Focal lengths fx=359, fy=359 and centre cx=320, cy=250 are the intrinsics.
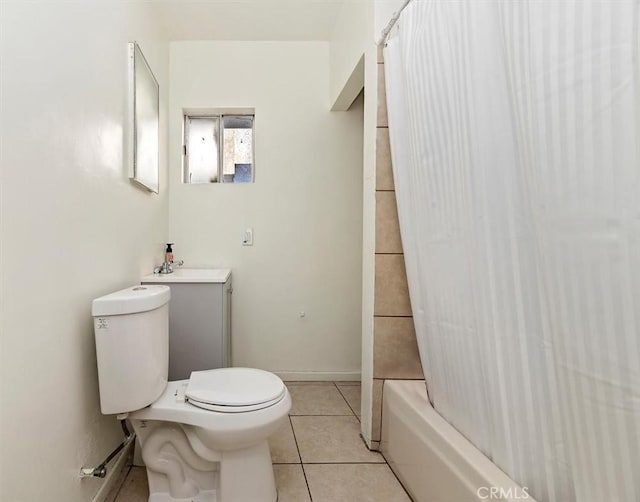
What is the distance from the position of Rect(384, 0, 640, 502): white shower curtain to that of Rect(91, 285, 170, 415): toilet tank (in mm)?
1032

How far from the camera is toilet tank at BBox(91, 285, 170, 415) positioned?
4.04 feet

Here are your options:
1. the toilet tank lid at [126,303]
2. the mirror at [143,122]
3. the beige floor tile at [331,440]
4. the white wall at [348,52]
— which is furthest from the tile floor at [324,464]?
the white wall at [348,52]

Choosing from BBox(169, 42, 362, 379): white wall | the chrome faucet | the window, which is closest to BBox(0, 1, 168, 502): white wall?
the chrome faucet

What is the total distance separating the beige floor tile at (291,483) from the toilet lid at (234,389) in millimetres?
444

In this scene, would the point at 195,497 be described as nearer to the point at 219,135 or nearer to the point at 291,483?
the point at 291,483

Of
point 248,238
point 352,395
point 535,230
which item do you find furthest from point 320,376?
point 535,230

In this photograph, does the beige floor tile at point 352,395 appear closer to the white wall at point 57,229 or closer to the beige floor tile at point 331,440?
the beige floor tile at point 331,440

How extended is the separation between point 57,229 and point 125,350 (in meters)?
0.46

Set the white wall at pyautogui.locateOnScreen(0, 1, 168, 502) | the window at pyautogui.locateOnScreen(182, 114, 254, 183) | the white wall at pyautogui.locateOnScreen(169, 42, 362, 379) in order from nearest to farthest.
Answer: the white wall at pyautogui.locateOnScreen(0, 1, 168, 502)
the white wall at pyautogui.locateOnScreen(169, 42, 362, 379)
the window at pyautogui.locateOnScreen(182, 114, 254, 183)

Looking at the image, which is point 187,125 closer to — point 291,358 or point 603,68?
point 291,358

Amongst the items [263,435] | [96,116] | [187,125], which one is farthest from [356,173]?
[263,435]

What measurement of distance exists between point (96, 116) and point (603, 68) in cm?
153

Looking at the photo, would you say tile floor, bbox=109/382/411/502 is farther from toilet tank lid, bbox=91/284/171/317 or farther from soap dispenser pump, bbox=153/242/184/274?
soap dispenser pump, bbox=153/242/184/274

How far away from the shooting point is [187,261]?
2.59 metres
